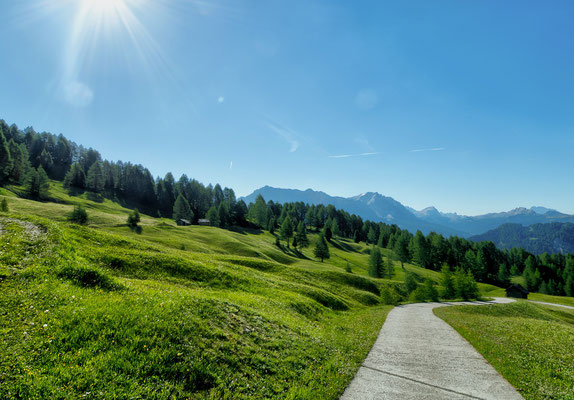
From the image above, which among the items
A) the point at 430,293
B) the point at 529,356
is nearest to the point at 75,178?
the point at 430,293

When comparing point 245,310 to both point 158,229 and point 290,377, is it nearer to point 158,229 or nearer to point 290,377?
point 290,377

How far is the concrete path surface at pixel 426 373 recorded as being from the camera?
32.0 ft

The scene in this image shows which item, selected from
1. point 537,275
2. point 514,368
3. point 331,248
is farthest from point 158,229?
point 537,275

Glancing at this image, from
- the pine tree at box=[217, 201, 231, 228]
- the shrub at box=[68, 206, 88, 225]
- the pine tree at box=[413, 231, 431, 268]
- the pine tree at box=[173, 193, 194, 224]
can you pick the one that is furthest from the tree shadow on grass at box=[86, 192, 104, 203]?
the pine tree at box=[413, 231, 431, 268]

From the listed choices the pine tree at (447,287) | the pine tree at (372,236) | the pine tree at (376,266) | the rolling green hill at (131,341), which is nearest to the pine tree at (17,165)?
the rolling green hill at (131,341)

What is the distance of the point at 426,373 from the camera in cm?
1160

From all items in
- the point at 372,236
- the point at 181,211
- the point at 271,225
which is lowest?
the point at 271,225

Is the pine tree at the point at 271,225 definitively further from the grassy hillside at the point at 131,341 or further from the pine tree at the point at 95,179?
the grassy hillside at the point at 131,341

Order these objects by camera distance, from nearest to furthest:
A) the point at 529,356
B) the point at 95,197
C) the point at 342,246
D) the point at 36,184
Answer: the point at 529,356 < the point at 36,184 < the point at 95,197 < the point at 342,246

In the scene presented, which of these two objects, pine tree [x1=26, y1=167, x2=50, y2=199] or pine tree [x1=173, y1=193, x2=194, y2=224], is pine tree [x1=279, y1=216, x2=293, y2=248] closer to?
pine tree [x1=173, y1=193, x2=194, y2=224]

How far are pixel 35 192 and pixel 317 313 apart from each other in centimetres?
12113

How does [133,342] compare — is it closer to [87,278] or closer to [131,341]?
[131,341]

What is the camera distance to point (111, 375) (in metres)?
7.20

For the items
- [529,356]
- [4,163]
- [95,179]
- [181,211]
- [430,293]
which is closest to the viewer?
[529,356]
